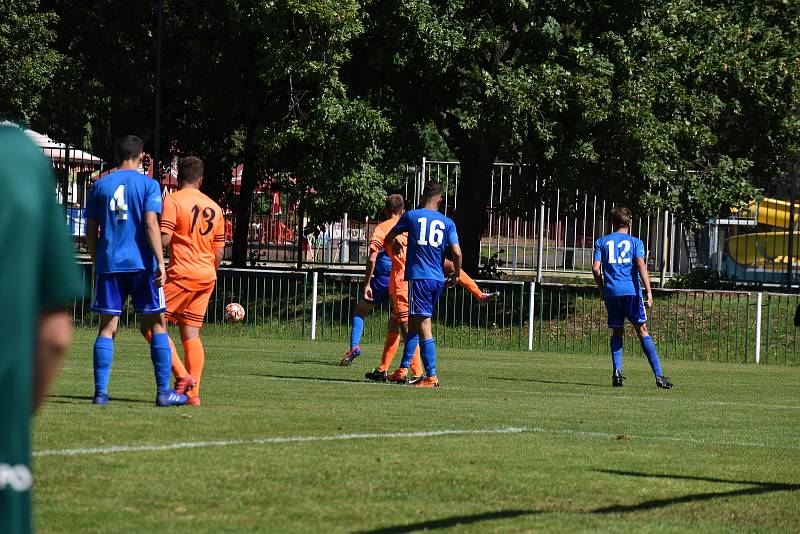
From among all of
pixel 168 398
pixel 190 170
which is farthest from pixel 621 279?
pixel 168 398

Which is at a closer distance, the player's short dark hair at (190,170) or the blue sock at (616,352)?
the player's short dark hair at (190,170)

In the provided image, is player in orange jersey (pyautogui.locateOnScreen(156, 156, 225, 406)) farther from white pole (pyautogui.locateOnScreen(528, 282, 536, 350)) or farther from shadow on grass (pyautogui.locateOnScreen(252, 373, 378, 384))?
white pole (pyautogui.locateOnScreen(528, 282, 536, 350))

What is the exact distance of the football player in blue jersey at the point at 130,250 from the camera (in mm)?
10367

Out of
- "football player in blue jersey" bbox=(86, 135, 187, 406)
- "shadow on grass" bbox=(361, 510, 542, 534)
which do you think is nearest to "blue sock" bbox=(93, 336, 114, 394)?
"football player in blue jersey" bbox=(86, 135, 187, 406)

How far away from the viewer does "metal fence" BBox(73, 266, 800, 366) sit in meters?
24.3

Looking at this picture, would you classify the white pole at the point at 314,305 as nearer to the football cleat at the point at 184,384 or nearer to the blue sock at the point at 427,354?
the blue sock at the point at 427,354

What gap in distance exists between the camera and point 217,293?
25.4 m

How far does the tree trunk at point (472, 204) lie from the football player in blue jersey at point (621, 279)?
13605 mm

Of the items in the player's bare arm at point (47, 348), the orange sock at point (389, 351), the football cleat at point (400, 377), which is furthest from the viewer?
the orange sock at point (389, 351)

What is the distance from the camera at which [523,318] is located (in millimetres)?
24469

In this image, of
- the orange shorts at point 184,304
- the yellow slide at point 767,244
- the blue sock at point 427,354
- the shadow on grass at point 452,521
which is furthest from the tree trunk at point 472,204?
the shadow on grass at point 452,521

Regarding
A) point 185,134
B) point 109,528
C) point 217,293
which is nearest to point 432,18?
point 217,293

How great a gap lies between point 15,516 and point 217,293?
2323 cm

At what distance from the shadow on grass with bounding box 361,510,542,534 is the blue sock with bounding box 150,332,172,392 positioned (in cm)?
454
